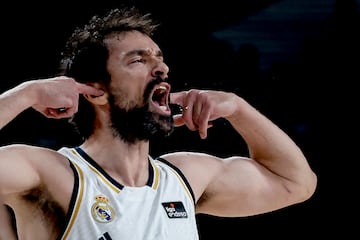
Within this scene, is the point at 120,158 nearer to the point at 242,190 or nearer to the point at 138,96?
the point at 138,96

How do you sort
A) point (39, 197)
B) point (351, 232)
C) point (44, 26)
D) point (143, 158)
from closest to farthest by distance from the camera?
point (39, 197) → point (143, 158) → point (351, 232) → point (44, 26)

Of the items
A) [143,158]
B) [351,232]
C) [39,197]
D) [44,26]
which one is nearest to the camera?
[39,197]

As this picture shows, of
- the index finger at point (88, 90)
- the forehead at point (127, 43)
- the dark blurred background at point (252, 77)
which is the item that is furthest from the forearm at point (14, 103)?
the dark blurred background at point (252, 77)

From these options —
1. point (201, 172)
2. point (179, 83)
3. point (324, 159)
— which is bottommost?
point (324, 159)

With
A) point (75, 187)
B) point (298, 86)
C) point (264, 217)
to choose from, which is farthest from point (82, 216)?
point (298, 86)

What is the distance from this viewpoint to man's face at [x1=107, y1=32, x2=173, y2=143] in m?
2.51

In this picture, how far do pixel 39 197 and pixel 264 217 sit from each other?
216 cm

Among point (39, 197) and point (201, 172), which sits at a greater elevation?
point (39, 197)

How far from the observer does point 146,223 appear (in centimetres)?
234

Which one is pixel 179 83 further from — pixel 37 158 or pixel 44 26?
pixel 37 158

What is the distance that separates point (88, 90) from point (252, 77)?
217 cm

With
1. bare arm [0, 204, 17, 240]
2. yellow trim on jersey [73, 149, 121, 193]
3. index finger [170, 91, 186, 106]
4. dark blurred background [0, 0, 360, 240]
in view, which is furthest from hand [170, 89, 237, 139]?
dark blurred background [0, 0, 360, 240]

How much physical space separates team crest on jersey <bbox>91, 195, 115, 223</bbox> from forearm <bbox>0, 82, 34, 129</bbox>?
14.2 inches

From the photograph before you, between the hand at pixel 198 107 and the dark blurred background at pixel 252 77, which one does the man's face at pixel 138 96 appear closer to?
the hand at pixel 198 107
